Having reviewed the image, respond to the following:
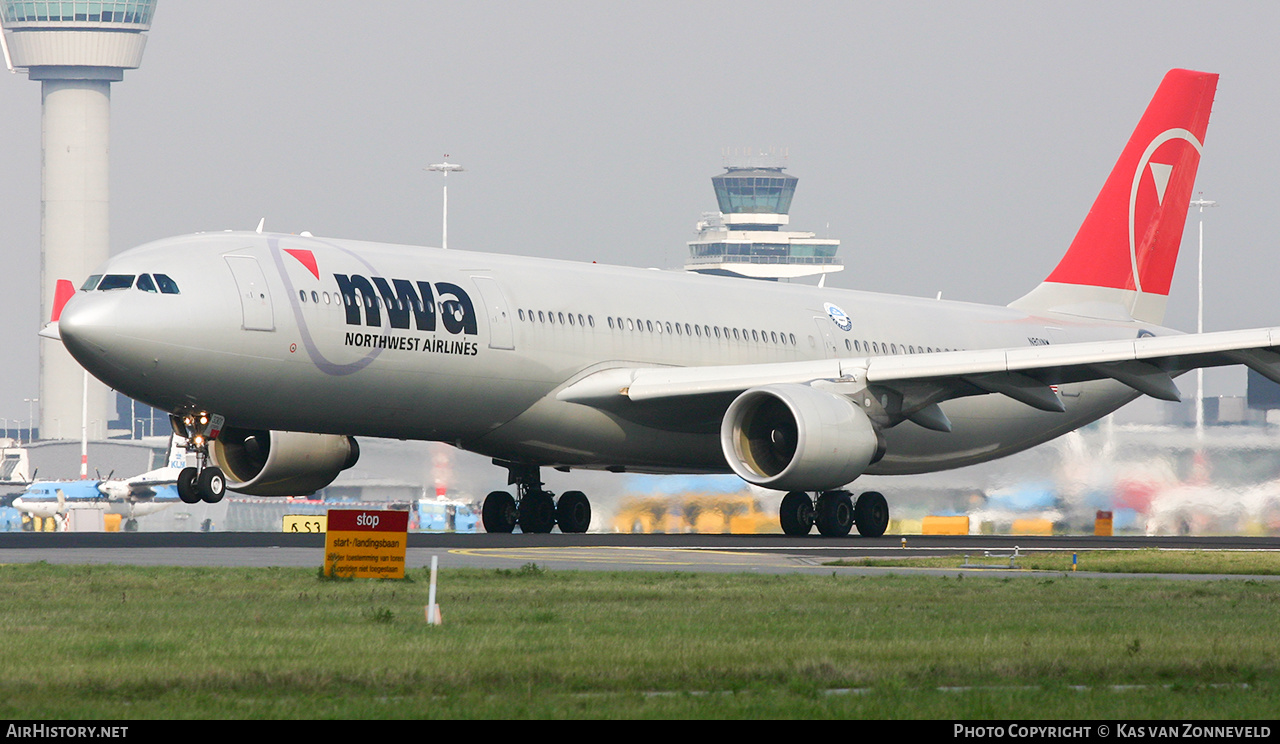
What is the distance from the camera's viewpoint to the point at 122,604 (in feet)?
46.8

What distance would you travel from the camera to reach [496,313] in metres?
26.7

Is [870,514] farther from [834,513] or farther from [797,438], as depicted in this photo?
[797,438]

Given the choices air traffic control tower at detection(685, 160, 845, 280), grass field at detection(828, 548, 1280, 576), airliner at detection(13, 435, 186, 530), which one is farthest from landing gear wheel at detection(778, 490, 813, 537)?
air traffic control tower at detection(685, 160, 845, 280)

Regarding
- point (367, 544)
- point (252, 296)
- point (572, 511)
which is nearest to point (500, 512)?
point (572, 511)

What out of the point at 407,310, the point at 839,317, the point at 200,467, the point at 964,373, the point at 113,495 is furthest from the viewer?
the point at 113,495

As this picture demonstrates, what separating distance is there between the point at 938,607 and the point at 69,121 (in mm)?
146714

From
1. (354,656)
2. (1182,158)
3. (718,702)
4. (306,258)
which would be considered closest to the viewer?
(718,702)

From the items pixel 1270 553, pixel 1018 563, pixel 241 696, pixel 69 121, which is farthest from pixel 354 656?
pixel 69 121

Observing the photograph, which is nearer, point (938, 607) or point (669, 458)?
point (938, 607)

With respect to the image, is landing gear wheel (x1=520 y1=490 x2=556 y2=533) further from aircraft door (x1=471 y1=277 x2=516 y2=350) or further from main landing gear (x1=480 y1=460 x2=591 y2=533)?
aircraft door (x1=471 y1=277 x2=516 y2=350)

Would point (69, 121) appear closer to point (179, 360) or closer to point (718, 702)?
point (179, 360)

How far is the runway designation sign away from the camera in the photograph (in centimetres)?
1694

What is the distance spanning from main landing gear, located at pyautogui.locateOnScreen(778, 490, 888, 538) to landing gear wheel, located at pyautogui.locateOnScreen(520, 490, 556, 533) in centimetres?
413

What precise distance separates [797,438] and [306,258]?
756 cm
